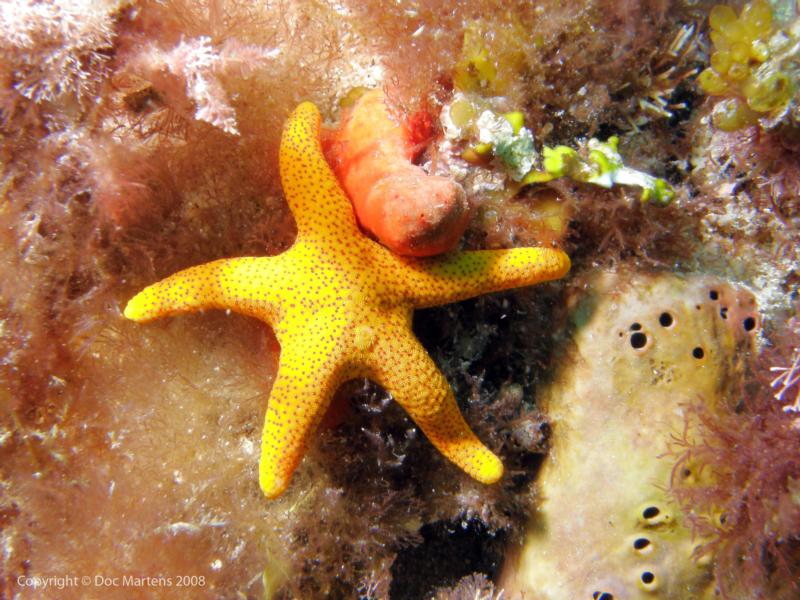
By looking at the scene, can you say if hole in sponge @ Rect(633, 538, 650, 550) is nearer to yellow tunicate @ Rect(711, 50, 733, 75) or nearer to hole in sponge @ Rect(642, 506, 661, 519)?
hole in sponge @ Rect(642, 506, 661, 519)

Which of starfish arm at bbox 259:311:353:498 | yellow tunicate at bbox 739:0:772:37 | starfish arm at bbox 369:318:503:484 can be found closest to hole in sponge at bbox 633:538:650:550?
starfish arm at bbox 369:318:503:484

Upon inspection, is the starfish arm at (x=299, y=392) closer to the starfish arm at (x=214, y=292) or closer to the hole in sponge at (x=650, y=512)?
the starfish arm at (x=214, y=292)

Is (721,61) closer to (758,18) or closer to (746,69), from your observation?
(746,69)

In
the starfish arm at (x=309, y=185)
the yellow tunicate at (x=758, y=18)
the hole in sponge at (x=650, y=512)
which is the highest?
the yellow tunicate at (x=758, y=18)

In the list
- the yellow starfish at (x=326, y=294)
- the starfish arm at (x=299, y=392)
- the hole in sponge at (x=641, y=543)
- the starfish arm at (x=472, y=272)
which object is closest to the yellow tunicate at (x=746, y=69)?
the starfish arm at (x=472, y=272)

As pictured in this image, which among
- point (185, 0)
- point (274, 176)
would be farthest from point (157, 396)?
point (185, 0)
